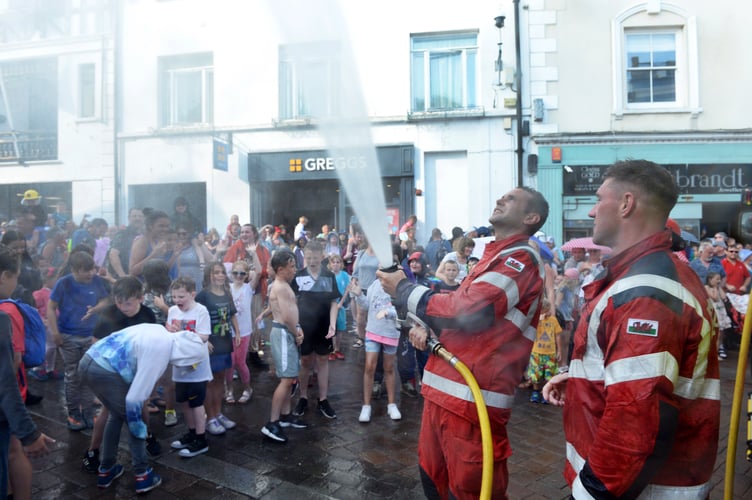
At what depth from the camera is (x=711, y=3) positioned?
40.0 ft

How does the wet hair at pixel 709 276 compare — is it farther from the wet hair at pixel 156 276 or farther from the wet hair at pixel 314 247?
the wet hair at pixel 156 276

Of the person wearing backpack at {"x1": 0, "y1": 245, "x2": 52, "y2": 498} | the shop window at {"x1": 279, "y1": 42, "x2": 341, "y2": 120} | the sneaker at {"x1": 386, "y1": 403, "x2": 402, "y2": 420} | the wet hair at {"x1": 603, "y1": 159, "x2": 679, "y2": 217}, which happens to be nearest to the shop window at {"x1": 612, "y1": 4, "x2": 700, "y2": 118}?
the sneaker at {"x1": 386, "y1": 403, "x2": 402, "y2": 420}

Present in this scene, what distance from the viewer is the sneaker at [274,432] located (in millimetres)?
4410

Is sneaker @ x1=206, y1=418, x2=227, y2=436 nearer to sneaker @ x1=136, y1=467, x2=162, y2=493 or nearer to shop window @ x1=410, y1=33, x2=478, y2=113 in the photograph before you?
sneaker @ x1=136, y1=467, x2=162, y2=493

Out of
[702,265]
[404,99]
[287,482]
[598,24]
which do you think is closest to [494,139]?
[404,99]

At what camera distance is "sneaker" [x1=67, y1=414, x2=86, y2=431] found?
4.66 m

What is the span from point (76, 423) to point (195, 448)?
55.2 inches

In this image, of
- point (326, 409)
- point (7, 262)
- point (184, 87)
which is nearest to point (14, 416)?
point (7, 262)

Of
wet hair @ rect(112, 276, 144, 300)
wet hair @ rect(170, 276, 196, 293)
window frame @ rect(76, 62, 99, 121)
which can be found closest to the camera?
wet hair @ rect(112, 276, 144, 300)

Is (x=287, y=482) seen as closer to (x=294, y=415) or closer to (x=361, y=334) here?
(x=294, y=415)

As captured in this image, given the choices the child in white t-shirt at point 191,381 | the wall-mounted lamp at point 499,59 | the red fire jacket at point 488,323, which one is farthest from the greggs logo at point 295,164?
the red fire jacket at point 488,323

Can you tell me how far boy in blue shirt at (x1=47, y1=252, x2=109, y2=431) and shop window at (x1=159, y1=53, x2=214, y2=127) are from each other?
24.9 feet

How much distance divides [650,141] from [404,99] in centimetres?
630

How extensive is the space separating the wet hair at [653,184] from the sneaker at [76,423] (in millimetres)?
5021
